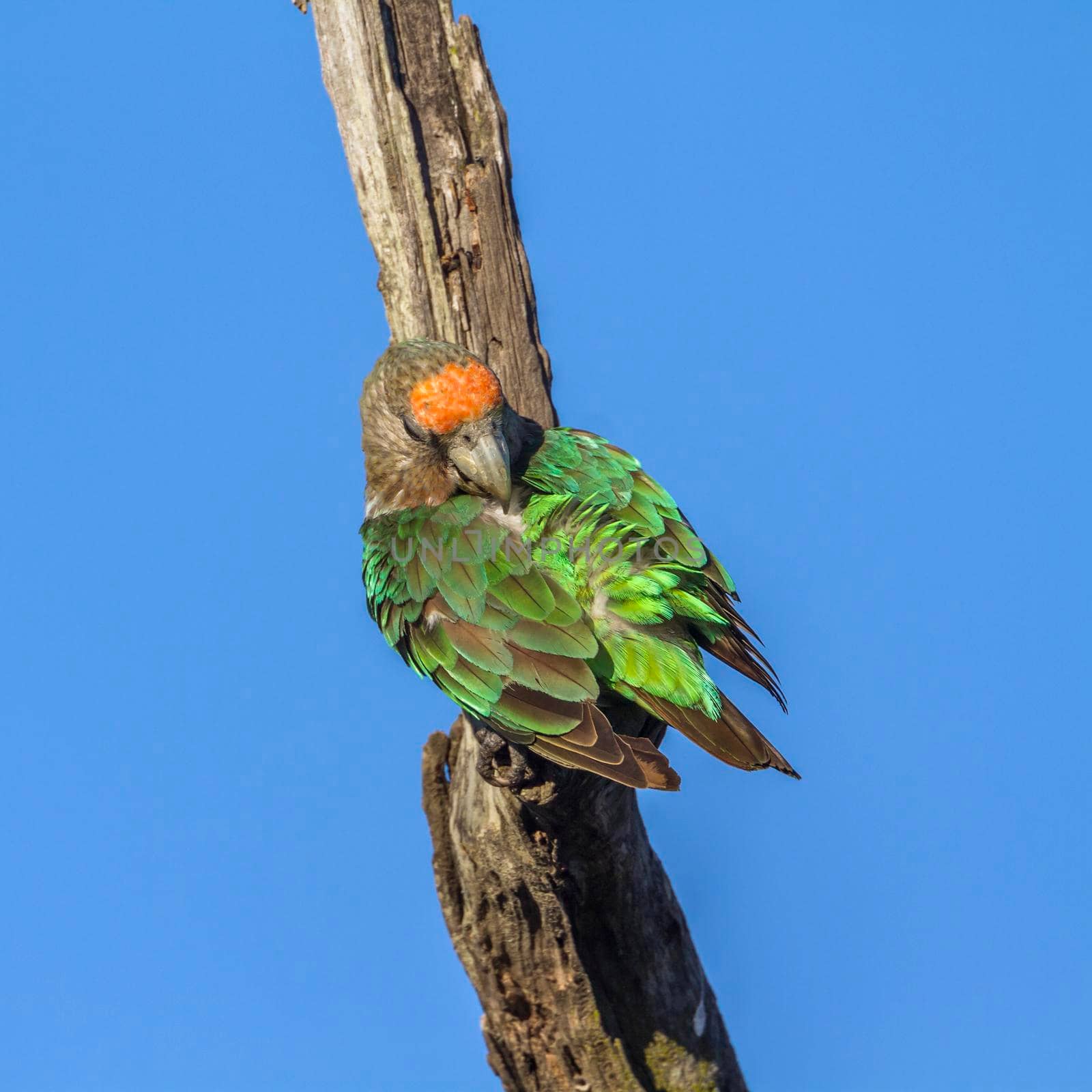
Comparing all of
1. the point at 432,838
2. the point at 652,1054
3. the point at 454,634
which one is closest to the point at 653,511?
the point at 454,634

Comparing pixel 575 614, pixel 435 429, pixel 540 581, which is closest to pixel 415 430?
pixel 435 429

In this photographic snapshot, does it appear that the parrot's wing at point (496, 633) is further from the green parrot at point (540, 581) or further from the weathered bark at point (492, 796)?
the weathered bark at point (492, 796)

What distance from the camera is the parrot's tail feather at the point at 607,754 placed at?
12.4 ft

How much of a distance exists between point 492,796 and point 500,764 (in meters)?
0.84

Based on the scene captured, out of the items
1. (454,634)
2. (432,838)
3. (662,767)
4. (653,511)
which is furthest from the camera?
(432,838)

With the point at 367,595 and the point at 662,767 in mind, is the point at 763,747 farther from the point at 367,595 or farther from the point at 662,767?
the point at 367,595

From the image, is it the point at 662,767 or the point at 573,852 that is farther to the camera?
the point at 573,852

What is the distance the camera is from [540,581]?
438 cm

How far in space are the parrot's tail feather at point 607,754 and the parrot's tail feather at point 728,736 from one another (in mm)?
145

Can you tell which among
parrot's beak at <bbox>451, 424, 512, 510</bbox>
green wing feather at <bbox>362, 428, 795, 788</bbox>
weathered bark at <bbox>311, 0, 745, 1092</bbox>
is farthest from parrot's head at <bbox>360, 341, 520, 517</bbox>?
weathered bark at <bbox>311, 0, 745, 1092</bbox>

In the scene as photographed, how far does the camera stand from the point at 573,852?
4953 millimetres

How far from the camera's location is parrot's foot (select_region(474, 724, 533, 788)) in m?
4.35

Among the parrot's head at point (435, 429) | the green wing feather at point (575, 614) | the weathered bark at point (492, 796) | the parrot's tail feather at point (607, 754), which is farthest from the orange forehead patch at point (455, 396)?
the parrot's tail feather at point (607, 754)

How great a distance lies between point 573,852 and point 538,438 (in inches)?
72.3
